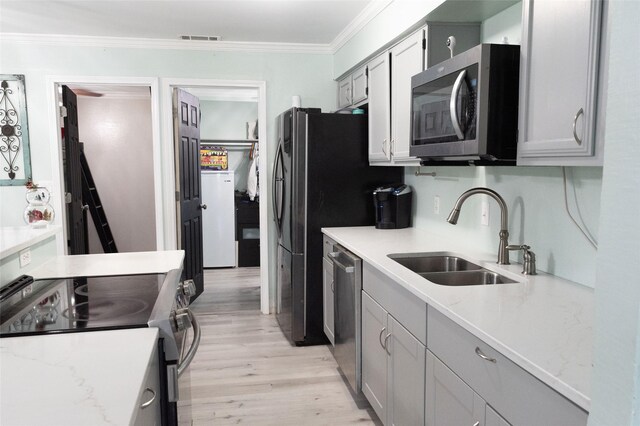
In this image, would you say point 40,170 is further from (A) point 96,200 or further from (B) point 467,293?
(B) point 467,293

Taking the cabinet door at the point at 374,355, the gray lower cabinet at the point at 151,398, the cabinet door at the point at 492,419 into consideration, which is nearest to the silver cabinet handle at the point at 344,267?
the cabinet door at the point at 374,355

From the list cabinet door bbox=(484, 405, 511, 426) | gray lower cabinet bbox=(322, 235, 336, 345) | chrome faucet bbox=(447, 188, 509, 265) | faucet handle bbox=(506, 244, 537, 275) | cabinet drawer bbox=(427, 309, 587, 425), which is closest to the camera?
cabinet drawer bbox=(427, 309, 587, 425)

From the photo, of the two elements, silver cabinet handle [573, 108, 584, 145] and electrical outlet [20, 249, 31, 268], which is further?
electrical outlet [20, 249, 31, 268]

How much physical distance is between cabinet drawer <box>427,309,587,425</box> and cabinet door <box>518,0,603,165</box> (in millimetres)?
582

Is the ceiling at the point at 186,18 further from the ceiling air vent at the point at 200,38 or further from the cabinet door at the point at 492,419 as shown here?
the cabinet door at the point at 492,419

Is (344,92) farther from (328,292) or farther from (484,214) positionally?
(484,214)

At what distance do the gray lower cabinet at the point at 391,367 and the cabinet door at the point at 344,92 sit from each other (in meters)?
2.03

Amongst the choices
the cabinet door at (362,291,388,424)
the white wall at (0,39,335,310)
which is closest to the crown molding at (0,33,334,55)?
the white wall at (0,39,335,310)

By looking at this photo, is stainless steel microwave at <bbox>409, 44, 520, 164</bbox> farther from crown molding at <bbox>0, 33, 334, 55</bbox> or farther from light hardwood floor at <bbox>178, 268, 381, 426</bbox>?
crown molding at <bbox>0, 33, 334, 55</bbox>

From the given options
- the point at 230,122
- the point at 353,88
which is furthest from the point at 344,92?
the point at 230,122

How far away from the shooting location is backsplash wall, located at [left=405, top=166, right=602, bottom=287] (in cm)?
173

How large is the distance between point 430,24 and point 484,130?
94 cm

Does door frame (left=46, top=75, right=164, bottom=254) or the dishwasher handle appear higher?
door frame (left=46, top=75, right=164, bottom=254)

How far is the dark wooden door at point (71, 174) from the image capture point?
4.14m
